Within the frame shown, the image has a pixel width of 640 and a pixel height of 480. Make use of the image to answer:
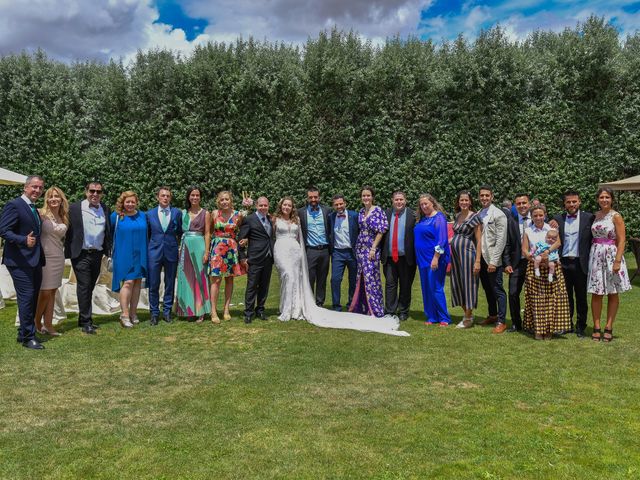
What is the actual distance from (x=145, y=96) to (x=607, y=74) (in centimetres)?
1143

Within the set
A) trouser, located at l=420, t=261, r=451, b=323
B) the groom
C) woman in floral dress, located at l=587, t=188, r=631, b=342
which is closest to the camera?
woman in floral dress, located at l=587, t=188, r=631, b=342

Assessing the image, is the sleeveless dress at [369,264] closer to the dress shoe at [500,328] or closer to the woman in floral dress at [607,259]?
the dress shoe at [500,328]

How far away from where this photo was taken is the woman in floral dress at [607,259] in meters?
5.91

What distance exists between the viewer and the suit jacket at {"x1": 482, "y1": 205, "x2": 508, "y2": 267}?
21.7 feet

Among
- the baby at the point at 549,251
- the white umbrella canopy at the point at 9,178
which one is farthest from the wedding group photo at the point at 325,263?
the white umbrella canopy at the point at 9,178

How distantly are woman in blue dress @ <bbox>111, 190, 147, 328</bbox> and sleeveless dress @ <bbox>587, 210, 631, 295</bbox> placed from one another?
5.40 meters

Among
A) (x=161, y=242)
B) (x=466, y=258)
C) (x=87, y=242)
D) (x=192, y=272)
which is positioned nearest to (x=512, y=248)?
(x=466, y=258)

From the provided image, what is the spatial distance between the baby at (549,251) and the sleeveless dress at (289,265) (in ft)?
9.98

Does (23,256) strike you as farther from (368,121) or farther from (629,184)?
(629,184)

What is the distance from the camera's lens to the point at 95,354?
5.63m

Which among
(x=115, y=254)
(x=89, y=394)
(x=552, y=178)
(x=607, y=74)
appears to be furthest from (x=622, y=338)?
(x=607, y=74)

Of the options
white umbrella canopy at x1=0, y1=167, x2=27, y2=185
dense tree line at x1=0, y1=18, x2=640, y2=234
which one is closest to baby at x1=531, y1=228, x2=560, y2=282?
dense tree line at x1=0, y1=18, x2=640, y2=234

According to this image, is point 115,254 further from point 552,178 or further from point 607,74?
point 607,74

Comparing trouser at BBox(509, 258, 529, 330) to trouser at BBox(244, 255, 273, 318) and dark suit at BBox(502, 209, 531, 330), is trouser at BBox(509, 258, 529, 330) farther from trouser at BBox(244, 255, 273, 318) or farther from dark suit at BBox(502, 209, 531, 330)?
trouser at BBox(244, 255, 273, 318)
